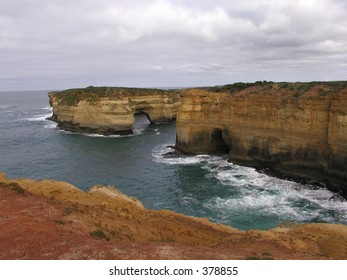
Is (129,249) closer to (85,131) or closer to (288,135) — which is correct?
(288,135)

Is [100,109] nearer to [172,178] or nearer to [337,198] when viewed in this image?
[172,178]

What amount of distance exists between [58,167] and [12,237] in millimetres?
27333

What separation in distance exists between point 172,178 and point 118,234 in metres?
19.8

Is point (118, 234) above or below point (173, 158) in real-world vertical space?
above

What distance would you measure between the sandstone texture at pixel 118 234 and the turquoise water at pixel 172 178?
6.99 metres

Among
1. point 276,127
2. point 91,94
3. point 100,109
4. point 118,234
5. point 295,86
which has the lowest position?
point 118,234

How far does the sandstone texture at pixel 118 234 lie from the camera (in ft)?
33.3

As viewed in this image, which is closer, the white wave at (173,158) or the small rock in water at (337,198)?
the small rock in water at (337,198)

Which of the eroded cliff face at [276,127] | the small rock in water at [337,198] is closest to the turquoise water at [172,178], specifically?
the small rock in water at [337,198]

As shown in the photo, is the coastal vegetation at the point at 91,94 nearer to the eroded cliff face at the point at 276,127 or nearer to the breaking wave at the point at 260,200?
the eroded cliff face at the point at 276,127

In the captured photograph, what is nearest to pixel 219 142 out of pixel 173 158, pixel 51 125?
pixel 173 158

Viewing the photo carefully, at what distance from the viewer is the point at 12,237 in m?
11.2

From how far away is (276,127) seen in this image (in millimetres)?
33188

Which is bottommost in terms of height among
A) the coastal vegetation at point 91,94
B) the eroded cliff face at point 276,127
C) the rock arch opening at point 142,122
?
the rock arch opening at point 142,122
